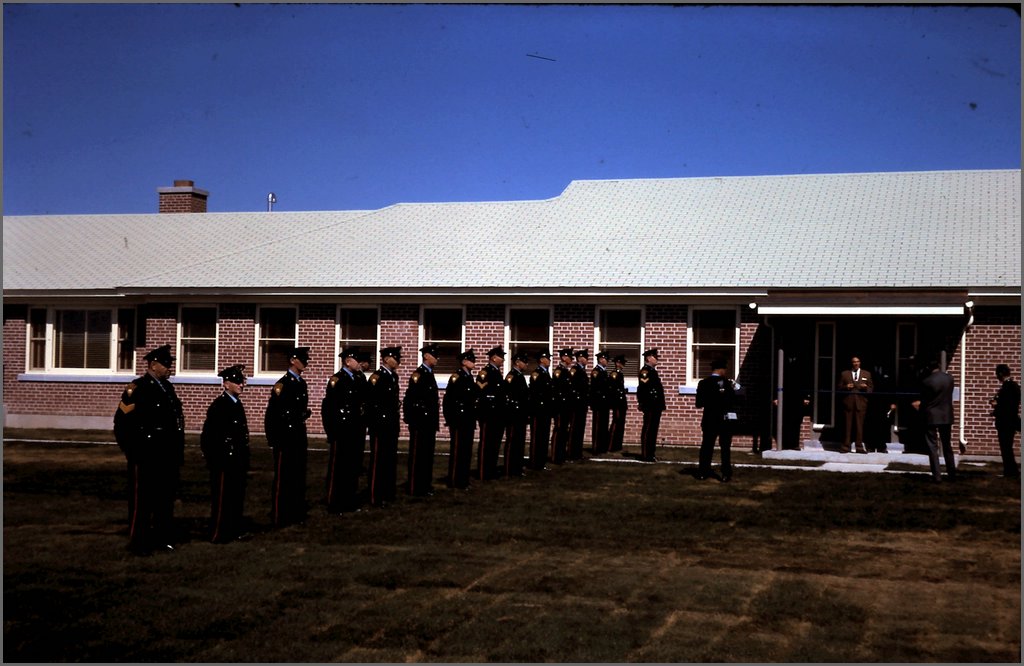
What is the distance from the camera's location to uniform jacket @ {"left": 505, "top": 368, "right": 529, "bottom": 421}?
1634 centimetres

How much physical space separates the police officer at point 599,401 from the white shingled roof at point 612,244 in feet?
7.48

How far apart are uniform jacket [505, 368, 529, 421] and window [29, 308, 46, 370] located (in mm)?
14172

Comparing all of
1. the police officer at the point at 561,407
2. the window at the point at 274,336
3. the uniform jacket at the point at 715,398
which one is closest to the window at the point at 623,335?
the police officer at the point at 561,407

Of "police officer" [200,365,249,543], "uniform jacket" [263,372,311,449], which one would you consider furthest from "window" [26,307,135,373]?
"police officer" [200,365,249,543]

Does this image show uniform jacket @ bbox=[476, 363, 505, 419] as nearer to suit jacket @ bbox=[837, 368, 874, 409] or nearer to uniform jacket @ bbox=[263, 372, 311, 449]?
uniform jacket @ bbox=[263, 372, 311, 449]

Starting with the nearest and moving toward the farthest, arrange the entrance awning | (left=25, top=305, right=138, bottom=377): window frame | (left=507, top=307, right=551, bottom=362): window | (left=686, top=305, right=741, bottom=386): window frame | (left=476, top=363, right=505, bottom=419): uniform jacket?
(left=476, top=363, right=505, bottom=419): uniform jacket
the entrance awning
(left=686, top=305, right=741, bottom=386): window frame
(left=507, top=307, right=551, bottom=362): window
(left=25, top=305, right=138, bottom=377): window frame

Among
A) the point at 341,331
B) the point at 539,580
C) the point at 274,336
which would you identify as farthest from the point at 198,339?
the point at 539,580

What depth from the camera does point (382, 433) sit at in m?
13.1

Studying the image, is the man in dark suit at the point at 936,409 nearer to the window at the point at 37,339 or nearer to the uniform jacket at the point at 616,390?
Answer: the uniform jacket at the point at 616,390

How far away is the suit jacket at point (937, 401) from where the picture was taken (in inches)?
631

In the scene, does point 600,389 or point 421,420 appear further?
point 600,389

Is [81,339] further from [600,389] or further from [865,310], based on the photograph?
[865,310]

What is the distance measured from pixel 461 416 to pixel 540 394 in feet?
9.22

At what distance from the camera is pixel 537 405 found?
1723 cm
